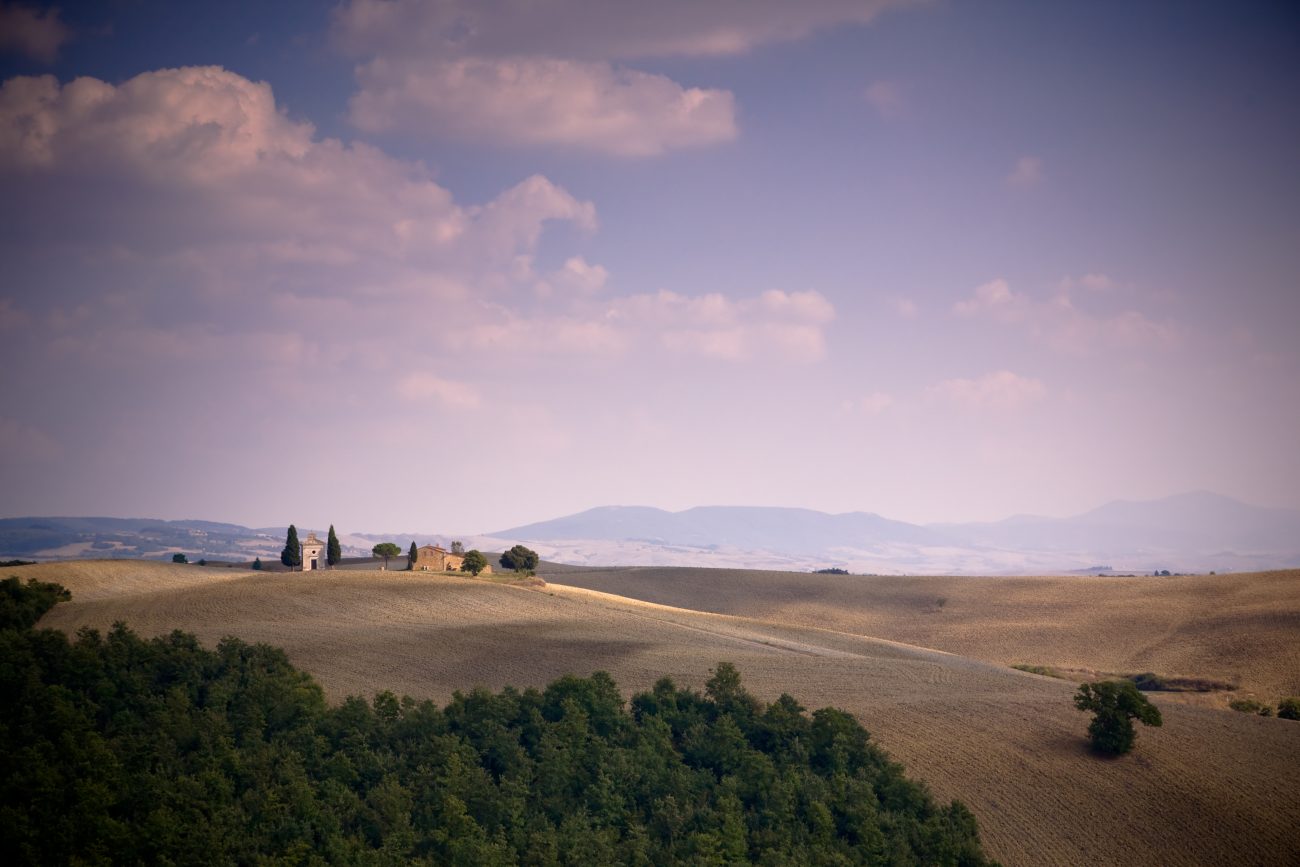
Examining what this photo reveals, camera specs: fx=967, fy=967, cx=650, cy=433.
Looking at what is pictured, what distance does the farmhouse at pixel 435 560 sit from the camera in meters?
118

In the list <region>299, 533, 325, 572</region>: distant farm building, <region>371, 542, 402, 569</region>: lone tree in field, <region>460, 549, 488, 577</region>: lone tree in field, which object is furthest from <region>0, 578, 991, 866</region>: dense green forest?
<region>371, 542, 402, 569</region>: lone tree in field

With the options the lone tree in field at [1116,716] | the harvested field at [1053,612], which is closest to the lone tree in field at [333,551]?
the harvested field at [1053,612]

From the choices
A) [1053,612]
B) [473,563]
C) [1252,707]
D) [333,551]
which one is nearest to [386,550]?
[333,551]

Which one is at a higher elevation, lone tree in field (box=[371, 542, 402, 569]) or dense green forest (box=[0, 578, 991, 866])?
lone tree in field (box=[371, 542, 402, 569])

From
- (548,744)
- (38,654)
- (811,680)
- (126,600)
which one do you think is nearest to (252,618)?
(126,600)

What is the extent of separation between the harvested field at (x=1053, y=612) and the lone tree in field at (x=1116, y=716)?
32.0 m

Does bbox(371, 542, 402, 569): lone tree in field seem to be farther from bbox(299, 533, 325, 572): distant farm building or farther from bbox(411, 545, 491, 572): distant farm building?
bbox(299, 533, 325, 572): distant farm building

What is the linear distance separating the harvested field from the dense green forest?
4955cm

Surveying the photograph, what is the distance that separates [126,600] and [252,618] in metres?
14.2

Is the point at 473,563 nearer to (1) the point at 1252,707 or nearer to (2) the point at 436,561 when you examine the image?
(2) the point at 436,561

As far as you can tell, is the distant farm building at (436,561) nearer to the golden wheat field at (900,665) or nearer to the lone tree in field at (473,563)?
the lone tree in field at (473,563)

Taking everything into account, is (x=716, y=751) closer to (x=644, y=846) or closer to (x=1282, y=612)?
(x=644, y=846)

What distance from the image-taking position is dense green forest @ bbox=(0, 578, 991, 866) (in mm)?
41375

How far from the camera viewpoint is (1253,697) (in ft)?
263
